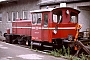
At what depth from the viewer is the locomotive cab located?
15.8 meters

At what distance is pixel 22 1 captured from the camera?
28172mm

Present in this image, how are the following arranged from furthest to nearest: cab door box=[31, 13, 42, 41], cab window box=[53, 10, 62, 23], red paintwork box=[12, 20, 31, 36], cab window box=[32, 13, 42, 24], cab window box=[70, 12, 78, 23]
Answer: red paintwork box=[12, 20, 31, 36]
cab window box=[32, 13, 42, 24]
cab door box=[31, 13, 42, 41]
cab window box=[70, 12, 78, 23]
cab window box=[53, 10, 62, 23]

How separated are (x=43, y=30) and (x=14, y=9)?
45.4ft

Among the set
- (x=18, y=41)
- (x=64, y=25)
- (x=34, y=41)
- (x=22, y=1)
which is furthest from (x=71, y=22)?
(x=22, y=1)

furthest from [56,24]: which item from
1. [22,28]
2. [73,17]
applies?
[22,28]

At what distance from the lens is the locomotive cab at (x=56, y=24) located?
15.8 metres

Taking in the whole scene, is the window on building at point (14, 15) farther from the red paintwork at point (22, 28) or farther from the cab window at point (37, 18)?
the cab window at point (37, 18)

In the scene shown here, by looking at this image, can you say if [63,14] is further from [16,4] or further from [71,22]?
[16,4]

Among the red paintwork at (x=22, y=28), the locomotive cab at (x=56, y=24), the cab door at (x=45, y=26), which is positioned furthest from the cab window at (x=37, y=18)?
the red paintwork at (x=22, y=28)

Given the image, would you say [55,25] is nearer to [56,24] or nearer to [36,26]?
[56,24]

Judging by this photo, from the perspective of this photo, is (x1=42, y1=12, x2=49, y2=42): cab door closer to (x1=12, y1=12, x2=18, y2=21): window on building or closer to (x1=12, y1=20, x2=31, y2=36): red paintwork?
(x1=12, y1=20, x2=31, y2=36): red paintwork

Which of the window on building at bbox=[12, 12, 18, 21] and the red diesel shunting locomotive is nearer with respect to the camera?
the red diesel shunting locomotive

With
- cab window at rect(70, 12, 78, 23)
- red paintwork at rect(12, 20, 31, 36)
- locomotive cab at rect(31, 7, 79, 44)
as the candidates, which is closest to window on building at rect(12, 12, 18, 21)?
red paintwork at rect(12, 20, 31, 36)

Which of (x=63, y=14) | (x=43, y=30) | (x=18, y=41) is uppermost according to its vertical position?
(x=63, y=14)
